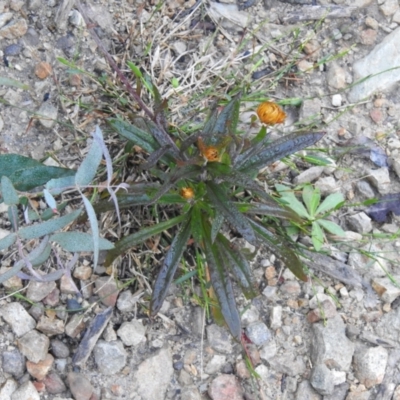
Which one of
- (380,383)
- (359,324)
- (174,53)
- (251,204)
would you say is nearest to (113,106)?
(174,53)

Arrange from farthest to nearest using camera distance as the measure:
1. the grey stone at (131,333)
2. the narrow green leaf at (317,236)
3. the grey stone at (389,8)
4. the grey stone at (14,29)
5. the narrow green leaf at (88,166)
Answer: the grey stone at (389,8), the grey stone at (14,29), the narrow green leaf at (317,236), the grey stone at (131,333), the narrow green leaf at (88,166)

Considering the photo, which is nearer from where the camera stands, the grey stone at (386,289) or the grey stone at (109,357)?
the grey stone at (109,357)

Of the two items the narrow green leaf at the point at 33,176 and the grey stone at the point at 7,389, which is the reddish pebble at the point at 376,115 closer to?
Result: the narrow green leaf at the point at 33,176

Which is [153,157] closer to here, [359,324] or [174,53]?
[174,53]

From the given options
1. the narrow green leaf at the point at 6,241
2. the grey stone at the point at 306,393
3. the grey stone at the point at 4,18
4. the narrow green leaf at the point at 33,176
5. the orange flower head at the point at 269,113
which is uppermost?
the grey stone at the point at 4,18

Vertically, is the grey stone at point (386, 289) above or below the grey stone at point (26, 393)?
below

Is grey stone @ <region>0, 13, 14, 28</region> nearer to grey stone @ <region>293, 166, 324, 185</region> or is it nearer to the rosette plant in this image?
the rosette plant

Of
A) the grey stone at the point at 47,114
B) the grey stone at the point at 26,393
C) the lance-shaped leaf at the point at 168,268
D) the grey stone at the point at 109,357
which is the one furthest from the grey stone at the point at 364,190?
the grey stone at the point at 26,393

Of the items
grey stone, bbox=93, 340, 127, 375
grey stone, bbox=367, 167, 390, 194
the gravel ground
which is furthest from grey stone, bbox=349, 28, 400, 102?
grey stone, bbox=93, 340, 127, 375
